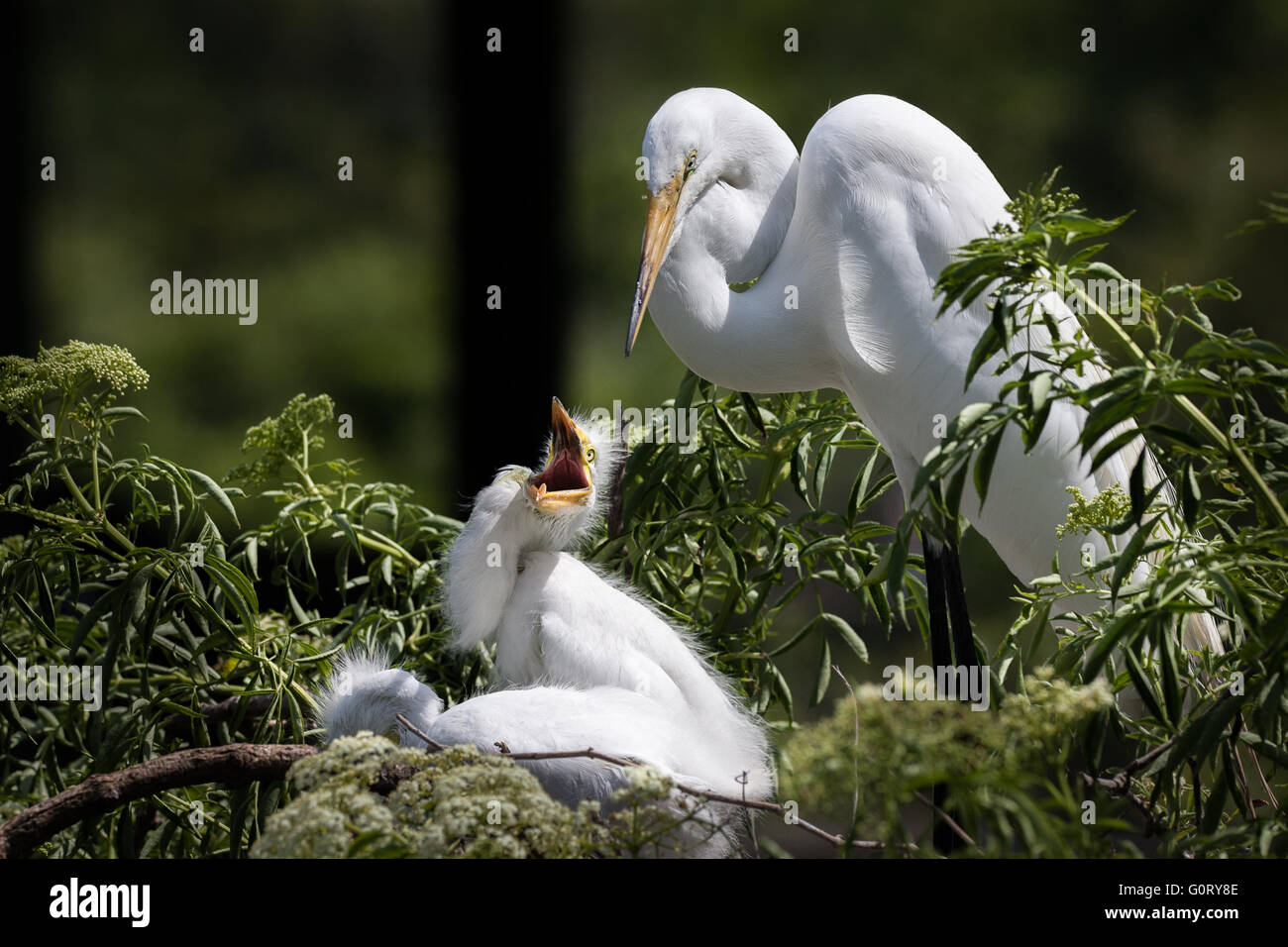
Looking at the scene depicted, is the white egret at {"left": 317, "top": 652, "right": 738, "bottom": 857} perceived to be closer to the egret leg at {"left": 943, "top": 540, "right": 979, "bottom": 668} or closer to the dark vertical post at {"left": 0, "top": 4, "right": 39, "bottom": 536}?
the egret leg at {"left": 943, "top": 540, "right": 979, "bottom": 668}

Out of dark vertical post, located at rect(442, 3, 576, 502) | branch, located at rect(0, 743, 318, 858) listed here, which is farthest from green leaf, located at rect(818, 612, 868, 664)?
dark vertical post, located at rect(442, 3, 576, 502)

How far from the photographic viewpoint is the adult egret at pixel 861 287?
1.47m

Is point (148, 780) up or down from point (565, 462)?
down

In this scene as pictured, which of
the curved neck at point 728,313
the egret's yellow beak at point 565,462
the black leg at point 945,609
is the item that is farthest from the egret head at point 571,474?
the black leg at point 945,609

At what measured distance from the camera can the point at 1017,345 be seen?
148 centimetres

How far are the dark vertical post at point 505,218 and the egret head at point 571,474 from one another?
2.94ft

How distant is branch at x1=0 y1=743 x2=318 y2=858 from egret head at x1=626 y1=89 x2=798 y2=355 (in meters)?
0.55

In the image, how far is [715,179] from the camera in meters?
1.55

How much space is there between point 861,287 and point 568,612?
0.49m

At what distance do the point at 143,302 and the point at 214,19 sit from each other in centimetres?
91

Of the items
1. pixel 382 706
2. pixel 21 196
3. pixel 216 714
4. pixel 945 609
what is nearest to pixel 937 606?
pixel 945 609

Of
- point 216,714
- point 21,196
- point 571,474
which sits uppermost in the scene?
point 21,196

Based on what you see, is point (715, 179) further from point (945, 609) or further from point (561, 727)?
point (561, 727)

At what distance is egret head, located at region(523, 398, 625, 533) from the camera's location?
150cm
